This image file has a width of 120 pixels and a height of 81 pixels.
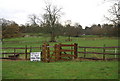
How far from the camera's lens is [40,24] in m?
50.3

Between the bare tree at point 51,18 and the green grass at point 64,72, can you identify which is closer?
the green grass at point 64,72

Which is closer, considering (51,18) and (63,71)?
(63,71)

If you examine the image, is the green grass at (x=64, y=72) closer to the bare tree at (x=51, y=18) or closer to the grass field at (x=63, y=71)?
the grass field at (x=63, y=71)

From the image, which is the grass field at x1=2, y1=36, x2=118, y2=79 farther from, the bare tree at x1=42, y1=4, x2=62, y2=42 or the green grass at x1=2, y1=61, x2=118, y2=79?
the bare tree at x1=42, y1=4, x2=62, y2=42

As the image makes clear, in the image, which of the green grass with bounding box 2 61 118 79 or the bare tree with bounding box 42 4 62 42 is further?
the bare tree with bounding box 42 4 62 42

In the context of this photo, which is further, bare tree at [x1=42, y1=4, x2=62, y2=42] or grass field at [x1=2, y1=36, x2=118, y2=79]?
bare tree at [x1=42, y1=4, x2=62, y2=42]

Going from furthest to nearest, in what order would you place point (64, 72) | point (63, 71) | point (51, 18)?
1. point (51, 18)
2. point (63, 71)
3. point (64, 72)

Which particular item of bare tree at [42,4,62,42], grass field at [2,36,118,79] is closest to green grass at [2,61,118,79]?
grass field at [2,36,118,79]

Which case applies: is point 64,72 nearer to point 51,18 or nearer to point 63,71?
point 63,71

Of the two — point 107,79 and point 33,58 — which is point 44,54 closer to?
point 33,58

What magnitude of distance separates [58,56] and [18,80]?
6272mm

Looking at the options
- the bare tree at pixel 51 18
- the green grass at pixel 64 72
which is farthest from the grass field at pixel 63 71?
the bare tree at pixel 51 18

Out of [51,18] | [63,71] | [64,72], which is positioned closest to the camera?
[64,72]

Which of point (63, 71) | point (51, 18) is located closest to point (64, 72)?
point (63, 71)
